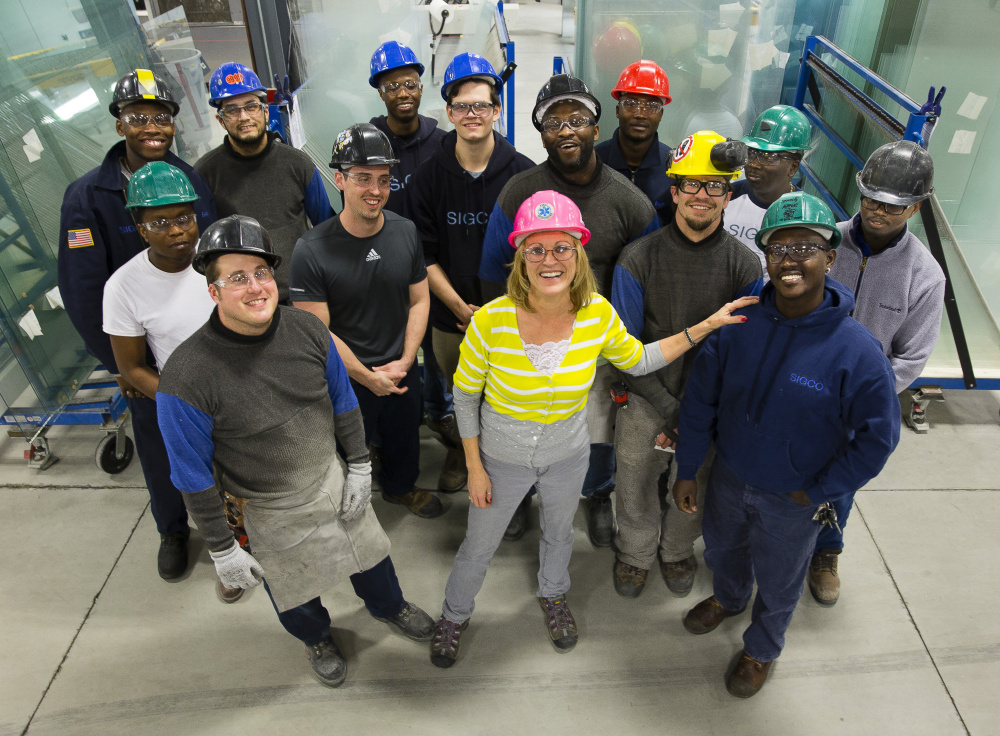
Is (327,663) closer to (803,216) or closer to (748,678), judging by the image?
(748,678)

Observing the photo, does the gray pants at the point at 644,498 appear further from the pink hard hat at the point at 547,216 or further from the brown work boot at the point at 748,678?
the pink hard hat at the point at 547,216

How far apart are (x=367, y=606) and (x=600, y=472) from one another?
52.3 inches

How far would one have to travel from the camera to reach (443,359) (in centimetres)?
376

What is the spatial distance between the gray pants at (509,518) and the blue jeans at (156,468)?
1.39 metres

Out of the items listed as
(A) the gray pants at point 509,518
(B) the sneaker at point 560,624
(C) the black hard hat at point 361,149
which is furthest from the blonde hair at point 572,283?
(B) the sneaker at point 560,624

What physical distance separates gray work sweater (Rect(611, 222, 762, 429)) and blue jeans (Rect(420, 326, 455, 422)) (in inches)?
61.2

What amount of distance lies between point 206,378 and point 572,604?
2.01 metres

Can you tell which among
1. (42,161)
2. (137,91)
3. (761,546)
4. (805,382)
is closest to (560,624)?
(761,546)

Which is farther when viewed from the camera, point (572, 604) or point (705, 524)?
point (572, 604)

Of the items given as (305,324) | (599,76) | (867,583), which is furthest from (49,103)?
(867,583)

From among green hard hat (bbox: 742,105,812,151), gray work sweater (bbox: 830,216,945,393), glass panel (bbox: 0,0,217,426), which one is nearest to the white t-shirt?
glass panel (bbox: 0,0,217,426)

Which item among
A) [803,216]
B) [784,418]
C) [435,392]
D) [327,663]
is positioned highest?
[803,216]

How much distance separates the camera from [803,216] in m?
2.05

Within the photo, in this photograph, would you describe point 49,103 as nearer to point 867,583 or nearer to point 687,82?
point 687,82
